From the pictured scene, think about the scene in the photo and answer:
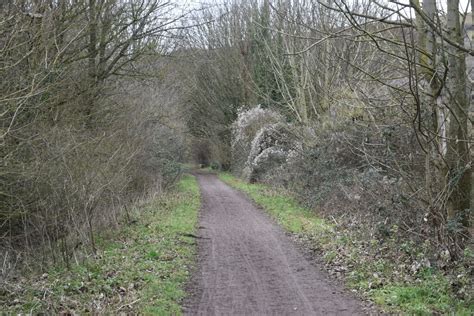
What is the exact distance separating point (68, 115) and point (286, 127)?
12529 millimetres

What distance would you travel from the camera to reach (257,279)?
28.5ft

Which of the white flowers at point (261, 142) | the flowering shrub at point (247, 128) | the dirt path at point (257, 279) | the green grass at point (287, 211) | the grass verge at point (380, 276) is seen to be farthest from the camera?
the flowering shrub at point (247, 128)

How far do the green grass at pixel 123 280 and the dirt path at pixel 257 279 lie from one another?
0.36 m

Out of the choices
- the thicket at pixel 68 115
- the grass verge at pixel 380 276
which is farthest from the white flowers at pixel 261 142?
the grass verge at pixel 380 276

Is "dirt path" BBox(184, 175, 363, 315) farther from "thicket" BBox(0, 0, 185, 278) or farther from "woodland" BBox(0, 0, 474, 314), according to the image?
"thicket" BBox(0, 0, 185, 278)

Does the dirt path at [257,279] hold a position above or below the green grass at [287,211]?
below

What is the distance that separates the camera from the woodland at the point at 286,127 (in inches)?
327

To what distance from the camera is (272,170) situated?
2502 centimetres

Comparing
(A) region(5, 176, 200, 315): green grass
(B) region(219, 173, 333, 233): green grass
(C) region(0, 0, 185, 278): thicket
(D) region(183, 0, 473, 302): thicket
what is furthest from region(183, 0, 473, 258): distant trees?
(A) region(5, 176, 200, 315): green grass

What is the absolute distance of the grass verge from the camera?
695 cm

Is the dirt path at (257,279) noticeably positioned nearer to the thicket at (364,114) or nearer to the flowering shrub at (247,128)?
the thicket at (364,114)

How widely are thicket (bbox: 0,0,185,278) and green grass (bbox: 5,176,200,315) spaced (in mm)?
650

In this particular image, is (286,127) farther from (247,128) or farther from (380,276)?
(380,276)

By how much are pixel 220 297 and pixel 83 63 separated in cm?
964
